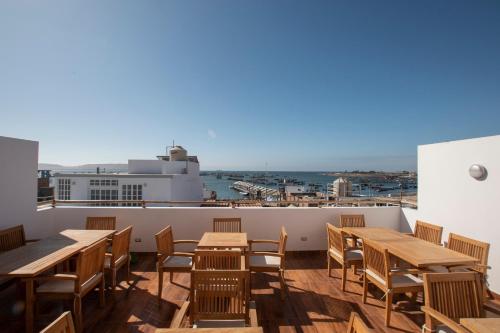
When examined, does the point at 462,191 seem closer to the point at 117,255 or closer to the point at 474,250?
the point at 474,250

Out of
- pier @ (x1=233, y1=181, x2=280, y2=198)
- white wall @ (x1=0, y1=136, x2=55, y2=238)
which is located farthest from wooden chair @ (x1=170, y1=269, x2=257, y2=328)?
pier @ (x1=233, y1=181, x2=280, y2=198)

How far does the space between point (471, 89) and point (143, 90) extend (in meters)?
11.4

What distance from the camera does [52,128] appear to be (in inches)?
369

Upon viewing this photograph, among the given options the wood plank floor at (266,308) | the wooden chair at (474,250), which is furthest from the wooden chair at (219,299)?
the wooden chair at (474,250)

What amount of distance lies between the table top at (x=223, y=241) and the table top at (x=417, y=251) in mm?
1820

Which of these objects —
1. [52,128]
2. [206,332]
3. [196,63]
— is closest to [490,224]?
[206,332]

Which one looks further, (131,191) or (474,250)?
(131,191)

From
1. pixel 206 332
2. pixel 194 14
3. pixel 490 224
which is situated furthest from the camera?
pixel 194 14

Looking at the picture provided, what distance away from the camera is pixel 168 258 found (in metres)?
3.39

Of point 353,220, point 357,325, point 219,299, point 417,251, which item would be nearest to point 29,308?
point 219,299

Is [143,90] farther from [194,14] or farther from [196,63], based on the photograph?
[194,14]

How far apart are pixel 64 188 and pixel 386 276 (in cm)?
1863

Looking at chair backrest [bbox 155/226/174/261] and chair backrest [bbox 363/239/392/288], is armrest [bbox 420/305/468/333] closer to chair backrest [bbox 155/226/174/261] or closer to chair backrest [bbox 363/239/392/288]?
chair backrest [bbox 363/239/392/288]

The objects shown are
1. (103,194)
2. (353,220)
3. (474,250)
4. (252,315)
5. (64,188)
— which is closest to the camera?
(252,315)
